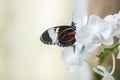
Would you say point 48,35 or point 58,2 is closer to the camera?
point 48,35

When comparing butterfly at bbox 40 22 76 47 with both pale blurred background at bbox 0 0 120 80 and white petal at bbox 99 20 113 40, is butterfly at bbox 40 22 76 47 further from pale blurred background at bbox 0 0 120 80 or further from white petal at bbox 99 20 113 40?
pale blurred background at bbox 0 0 120 80

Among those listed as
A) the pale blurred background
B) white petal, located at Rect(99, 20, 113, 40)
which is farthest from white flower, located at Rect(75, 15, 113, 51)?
the pale blurred background

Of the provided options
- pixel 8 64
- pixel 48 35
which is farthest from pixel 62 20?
pixel 48 35

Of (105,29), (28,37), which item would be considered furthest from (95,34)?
(28,37)

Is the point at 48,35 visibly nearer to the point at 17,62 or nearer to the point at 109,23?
the point at 109,23

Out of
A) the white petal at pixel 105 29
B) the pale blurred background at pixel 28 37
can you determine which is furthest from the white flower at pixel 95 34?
the pale blurred background at pixel 28 37

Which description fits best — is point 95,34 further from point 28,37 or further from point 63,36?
point 28,37
